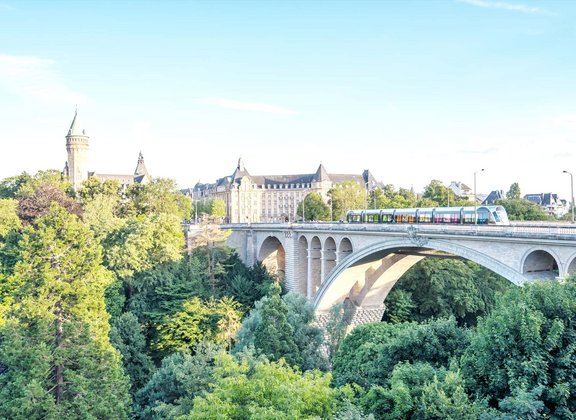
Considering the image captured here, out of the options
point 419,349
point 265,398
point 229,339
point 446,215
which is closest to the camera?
point 265,398

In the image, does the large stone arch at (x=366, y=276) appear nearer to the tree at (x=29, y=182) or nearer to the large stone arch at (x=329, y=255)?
the large stone arch at (x=329, y=255)

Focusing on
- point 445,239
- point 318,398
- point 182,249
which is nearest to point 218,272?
point 182,249

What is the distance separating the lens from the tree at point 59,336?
66.6 feet

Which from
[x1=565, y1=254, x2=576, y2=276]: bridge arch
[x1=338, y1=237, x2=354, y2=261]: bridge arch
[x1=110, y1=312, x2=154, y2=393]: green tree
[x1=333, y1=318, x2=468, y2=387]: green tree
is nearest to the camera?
[x1=333, y1=318, x2=468, y2=387]: green tree

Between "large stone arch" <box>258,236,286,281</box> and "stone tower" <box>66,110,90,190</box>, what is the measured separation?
63.3 metres

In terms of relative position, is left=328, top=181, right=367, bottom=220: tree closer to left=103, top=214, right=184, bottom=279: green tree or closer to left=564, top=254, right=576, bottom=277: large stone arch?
left=103, top=214, right=184, bottom=279: green tree

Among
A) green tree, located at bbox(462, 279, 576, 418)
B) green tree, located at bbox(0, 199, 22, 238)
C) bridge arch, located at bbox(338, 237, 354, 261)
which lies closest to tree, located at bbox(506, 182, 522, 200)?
bridge arch, located at bbox(338, 237, 354, 261)

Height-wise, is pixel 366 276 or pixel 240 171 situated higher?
pixel 240 171

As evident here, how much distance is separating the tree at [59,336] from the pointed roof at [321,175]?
346ft

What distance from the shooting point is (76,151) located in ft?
344

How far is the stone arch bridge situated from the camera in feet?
71.9

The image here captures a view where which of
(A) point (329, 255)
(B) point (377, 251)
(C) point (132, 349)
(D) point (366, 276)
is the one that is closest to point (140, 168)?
(A) point (329, 255)

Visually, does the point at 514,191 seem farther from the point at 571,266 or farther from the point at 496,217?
the point at 571,266

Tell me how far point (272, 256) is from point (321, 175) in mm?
74446
